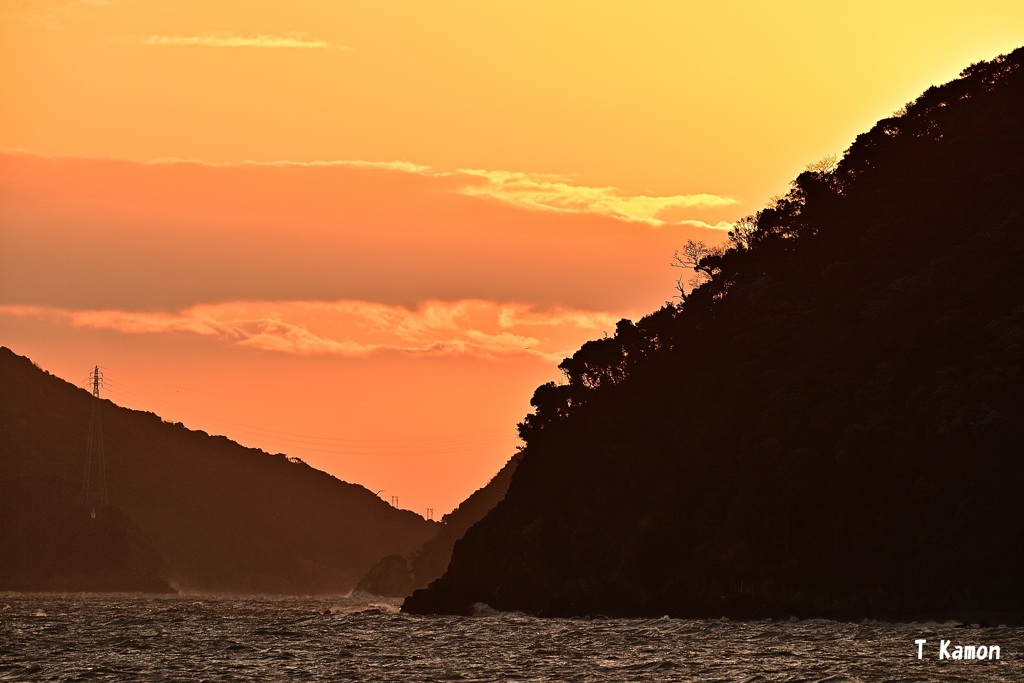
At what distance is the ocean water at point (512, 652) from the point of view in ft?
231

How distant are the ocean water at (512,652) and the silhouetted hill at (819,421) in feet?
29.7

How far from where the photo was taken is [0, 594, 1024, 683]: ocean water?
70375 mm

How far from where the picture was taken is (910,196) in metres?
159

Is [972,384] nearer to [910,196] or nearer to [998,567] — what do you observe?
[998,567]

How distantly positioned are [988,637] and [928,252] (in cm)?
6840

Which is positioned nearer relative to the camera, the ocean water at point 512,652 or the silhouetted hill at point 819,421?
the ocean water at point 512,652

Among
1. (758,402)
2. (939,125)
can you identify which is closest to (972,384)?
(758,402)

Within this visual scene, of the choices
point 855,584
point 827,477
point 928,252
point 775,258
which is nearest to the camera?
point 855,584

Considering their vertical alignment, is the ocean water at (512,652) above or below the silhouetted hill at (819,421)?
below

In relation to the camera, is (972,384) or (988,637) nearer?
(988,637)

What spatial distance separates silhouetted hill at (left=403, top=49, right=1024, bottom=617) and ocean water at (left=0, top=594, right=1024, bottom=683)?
906cm

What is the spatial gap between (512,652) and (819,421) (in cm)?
5171

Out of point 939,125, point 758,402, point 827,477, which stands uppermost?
point 939,125

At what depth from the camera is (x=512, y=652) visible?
87062mm
